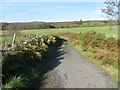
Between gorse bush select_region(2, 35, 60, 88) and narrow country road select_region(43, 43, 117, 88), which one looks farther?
narrow country road select_region(43, 43, 117, 88)

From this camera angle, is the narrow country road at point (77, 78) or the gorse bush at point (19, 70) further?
the narrow country road at point (77, 78)

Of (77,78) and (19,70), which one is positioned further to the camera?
(77,78)

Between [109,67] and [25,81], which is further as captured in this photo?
[109,67]

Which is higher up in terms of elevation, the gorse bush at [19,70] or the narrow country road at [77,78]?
the gorse bush at [19,70]

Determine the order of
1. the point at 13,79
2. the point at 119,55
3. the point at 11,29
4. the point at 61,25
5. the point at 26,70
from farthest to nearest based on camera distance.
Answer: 1. the point at 61,25
2. the point at 11,29
3. the point at 119,55
4. the point at 26,70
5. the point at 13,79

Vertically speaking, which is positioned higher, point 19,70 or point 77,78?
point 19,70

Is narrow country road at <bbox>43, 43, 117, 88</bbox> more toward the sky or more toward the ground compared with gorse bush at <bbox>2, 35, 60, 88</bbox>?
more toward the ground

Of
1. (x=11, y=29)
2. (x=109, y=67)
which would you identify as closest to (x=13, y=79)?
(x=109, y=67)

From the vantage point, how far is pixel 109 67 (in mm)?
19781

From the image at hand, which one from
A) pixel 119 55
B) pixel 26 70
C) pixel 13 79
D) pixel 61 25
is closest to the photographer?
pixel 13 79

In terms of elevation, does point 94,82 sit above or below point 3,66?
below

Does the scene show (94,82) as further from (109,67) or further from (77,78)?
(109,67)

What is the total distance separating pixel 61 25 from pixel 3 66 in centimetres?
10625

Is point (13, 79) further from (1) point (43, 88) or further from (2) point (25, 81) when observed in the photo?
(1) point (43, 88)
